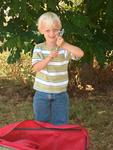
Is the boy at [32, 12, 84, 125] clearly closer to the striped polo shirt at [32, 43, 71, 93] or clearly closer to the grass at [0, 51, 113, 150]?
the striped polo shirt at [32, 43, 71, 93]

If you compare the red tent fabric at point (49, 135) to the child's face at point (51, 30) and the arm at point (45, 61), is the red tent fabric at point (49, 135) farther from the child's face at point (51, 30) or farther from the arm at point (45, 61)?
the child's face at point (51, 30)

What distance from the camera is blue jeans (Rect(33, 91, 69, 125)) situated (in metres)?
3.87

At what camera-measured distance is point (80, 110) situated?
5664 mm

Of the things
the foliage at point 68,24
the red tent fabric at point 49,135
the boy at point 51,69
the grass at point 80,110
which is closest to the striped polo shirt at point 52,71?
the boy at point 51,69

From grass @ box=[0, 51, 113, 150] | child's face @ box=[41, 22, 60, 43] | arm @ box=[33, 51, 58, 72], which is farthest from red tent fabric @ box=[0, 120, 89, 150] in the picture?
grass @ box=[0, 51, 113, 150]

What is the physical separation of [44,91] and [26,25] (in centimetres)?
131

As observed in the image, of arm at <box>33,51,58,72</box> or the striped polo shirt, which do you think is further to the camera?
the striped polo shirt

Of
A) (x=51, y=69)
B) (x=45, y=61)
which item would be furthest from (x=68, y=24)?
(x=45, y=61)

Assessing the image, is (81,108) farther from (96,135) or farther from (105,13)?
(105,13)

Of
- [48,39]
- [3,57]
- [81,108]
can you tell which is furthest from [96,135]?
[3,57]

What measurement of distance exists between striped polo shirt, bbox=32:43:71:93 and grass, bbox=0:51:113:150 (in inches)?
44.8

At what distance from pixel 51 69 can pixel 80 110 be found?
1929mm

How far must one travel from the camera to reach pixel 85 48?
5156 millimetres

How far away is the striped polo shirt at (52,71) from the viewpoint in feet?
12.4
